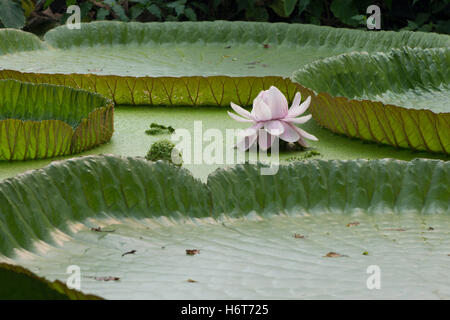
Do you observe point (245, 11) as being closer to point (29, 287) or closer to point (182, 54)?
point (182, 54)

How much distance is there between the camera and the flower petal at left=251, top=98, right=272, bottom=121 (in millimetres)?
2899

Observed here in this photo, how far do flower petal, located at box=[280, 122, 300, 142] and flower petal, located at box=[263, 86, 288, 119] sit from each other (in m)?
0.06

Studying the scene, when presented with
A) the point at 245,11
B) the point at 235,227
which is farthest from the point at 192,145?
the point at 245,11

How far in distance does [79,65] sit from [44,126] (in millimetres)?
1743

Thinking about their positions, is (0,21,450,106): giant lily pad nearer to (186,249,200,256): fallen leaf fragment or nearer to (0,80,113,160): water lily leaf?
(0,80,113,160): water lily leaf

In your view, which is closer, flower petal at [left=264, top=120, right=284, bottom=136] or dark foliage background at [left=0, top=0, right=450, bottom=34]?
flower petal at [left=264, top=120, right=284, bottom=136]

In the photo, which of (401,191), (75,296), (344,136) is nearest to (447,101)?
(344,136)

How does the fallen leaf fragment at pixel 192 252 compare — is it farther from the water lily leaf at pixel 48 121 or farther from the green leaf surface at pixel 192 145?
the water lily leaf at pixel 48 121

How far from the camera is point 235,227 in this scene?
201 cm

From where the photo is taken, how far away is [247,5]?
6887 millimetres

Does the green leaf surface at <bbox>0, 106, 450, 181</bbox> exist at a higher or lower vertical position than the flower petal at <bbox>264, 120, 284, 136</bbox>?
lower

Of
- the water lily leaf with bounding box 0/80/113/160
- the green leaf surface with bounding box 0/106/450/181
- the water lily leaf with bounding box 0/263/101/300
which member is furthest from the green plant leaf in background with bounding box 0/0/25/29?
the water lily leaf with bounding box 0/263/101/300

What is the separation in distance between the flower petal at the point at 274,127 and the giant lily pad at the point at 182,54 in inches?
31.6

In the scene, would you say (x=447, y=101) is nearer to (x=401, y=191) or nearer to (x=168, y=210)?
(x=401, y=191)
